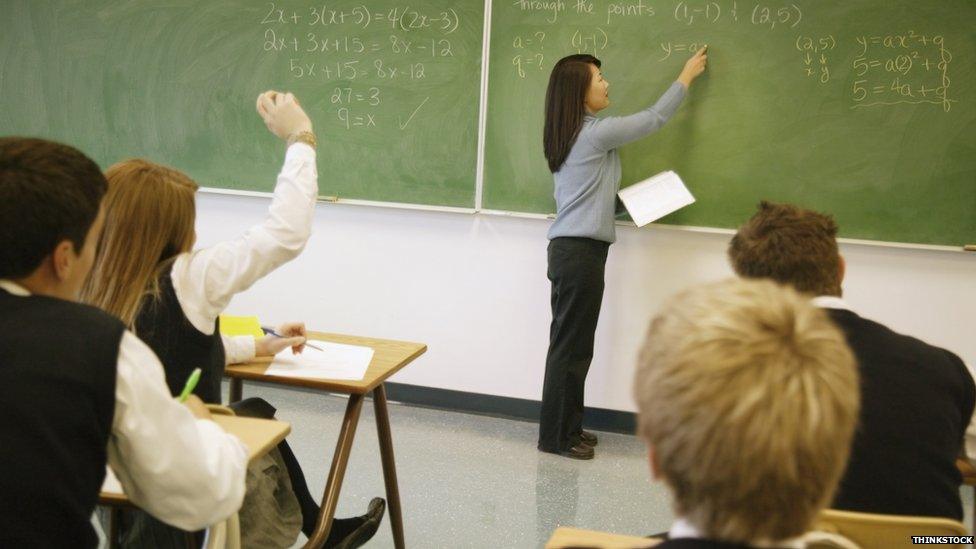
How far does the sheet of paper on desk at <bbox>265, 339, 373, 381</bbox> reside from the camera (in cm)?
214

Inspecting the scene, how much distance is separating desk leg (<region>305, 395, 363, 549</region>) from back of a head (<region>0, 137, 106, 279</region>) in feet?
3.58

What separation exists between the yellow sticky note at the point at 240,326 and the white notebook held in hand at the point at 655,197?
1.80 meters

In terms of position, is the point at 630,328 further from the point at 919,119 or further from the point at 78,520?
the point at 78,520

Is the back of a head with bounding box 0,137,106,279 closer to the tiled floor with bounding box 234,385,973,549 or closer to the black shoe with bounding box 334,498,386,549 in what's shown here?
the black shoe with bounding box 334,498,386,549

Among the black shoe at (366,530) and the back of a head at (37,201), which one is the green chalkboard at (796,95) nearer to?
the black shoe at (366,530)

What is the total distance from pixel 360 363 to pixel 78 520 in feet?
3.70

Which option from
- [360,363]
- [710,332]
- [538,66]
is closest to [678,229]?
[538,66]

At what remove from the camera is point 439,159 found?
391 centimetres

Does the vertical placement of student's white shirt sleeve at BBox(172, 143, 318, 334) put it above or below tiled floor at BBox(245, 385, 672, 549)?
above

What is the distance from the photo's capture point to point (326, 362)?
89.3 inches

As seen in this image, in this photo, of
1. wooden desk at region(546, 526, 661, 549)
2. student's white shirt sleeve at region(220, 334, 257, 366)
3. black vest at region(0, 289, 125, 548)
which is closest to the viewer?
black vest at region(0, 289, 125, 548)

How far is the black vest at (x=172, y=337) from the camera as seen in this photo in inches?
72.1

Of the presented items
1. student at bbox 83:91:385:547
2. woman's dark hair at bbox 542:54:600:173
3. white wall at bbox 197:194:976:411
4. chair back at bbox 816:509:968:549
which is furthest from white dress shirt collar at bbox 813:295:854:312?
white wall at bbox 197:194:976:411

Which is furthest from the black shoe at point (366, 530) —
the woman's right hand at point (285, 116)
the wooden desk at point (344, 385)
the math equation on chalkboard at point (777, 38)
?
the math equation on chalkboard at point (777, 38)
